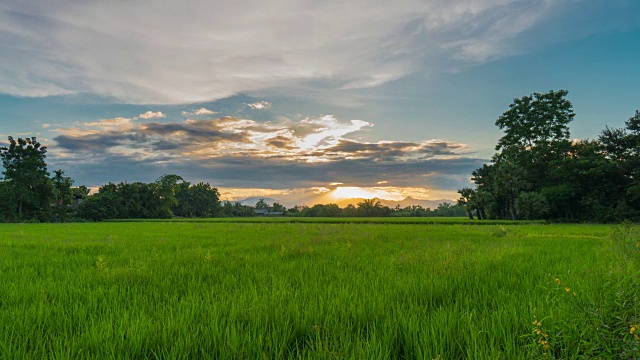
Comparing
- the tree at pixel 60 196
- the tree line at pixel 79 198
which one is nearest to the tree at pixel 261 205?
the tree line at pixel 79 198

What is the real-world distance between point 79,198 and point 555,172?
350 feet

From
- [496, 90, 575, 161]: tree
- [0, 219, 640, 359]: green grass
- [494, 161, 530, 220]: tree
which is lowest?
[0, 219, 640, 359]: green grass

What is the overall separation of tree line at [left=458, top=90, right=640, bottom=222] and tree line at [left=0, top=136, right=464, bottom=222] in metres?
55.2

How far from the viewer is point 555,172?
4319cm

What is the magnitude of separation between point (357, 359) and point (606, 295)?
7.34 ft

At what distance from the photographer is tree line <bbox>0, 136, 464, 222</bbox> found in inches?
2174

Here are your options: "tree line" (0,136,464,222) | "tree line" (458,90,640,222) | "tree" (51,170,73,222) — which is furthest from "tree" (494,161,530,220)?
"tree" (51,170,73,222)

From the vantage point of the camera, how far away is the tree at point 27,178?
55062 mm

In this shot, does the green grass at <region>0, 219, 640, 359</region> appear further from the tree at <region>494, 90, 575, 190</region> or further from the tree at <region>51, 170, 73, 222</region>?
the tree at <region>51, 170, 73, 222</region>

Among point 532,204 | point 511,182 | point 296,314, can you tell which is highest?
point 511,182

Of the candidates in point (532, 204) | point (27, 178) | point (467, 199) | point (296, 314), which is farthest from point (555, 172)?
point (27, 178)

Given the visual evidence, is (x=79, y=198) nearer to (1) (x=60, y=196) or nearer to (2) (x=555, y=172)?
(1) (x=60, y=196)

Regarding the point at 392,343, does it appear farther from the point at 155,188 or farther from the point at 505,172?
the point at 155,188

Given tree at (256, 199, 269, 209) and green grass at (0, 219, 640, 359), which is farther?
tree at (256, 199, 269, 209)
